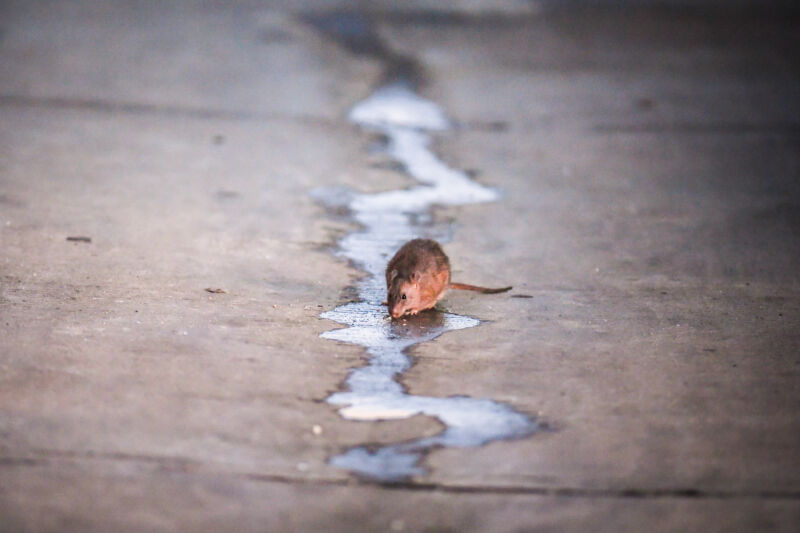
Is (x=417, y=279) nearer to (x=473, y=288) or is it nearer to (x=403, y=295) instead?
(x=403, y=295)

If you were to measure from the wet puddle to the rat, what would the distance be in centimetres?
9

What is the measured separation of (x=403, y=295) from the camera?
4.88m

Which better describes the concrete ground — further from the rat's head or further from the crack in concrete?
the rat's head

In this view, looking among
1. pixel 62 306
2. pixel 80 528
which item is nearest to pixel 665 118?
pixel 62 306

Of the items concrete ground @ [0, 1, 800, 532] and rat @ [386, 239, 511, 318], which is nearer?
concrete ground @ [0, 1, 800, 532]

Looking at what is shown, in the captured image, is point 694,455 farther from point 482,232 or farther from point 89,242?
point 89,242

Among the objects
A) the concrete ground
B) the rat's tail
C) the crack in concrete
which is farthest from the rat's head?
the crack in concrete

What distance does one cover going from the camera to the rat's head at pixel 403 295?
4879 millimetres

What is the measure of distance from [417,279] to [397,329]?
A: 0.26 metres

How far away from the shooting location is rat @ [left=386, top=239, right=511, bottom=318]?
489cm

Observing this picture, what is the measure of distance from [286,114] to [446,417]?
6.03 meters

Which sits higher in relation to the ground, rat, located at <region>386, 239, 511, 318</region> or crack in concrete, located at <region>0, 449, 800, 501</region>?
rat, located at <region>386, 239, 511, 318</region>

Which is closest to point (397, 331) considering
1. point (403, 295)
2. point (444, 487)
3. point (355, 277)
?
point (403, 295)

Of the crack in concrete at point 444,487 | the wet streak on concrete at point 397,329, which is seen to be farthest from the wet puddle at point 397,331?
the crack in concrete at point 444,487
